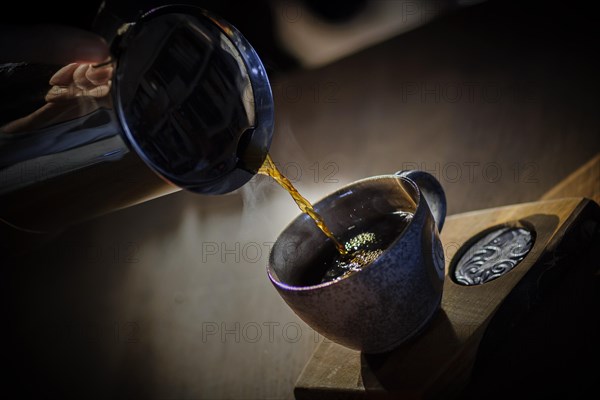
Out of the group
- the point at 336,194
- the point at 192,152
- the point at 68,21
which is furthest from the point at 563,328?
the point at 68,21

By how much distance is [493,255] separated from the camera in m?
0.89

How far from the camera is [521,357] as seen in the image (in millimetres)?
717

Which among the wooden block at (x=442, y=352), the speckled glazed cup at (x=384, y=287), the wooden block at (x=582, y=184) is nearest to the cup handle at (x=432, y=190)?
the speckled glazed cup at (x=384, y=287)

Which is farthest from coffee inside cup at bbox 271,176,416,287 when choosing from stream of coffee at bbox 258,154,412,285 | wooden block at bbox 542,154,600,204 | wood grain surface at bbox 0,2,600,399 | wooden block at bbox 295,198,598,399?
wooden block at bbox 542,154,600,204

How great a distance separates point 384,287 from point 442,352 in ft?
0.41

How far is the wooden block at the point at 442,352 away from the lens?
710mm

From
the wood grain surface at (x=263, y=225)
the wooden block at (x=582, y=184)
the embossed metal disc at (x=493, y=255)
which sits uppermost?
the wooden block at (x=582, y=184)

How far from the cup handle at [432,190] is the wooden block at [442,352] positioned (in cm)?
11

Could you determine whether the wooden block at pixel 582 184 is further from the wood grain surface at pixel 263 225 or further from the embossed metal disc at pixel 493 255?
the embossed metal disc at pixel 493 255

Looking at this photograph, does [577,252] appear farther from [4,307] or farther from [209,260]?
[4,307]

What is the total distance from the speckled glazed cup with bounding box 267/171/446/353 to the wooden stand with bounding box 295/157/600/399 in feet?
0.13

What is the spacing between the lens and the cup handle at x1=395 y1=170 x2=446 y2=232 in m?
0.87

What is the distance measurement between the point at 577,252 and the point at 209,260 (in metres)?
0.92

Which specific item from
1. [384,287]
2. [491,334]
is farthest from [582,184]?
[384,287]
